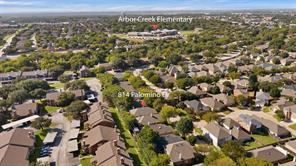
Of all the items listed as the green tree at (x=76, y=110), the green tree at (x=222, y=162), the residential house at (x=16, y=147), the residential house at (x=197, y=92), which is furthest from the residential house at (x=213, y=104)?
the residential house at (x=16, y=147)

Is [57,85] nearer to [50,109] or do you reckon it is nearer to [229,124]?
[50,109]

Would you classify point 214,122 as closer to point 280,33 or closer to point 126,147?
point 126,147

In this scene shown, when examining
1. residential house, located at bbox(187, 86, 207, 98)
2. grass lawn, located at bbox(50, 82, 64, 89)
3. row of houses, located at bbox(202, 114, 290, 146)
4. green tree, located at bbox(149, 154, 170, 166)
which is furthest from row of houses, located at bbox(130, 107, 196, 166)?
grass lawn, located at bbox(50, 82, 64, 89)

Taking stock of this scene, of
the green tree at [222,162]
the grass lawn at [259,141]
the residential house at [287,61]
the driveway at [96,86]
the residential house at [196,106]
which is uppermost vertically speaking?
the residential house at [287,61]

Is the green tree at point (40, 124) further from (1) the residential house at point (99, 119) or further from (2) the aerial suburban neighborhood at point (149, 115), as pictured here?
(1) the residential house at point (99, 119)

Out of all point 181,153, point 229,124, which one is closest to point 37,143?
point 181,153

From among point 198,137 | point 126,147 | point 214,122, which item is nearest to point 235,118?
point 214,122
